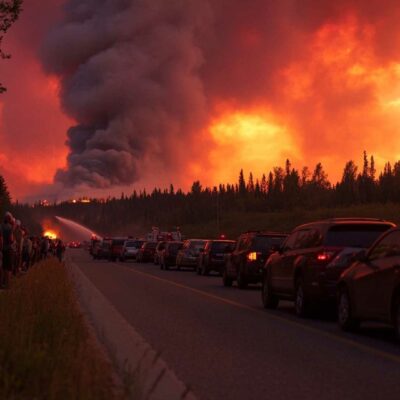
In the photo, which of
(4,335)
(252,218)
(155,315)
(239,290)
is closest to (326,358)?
(4,335)

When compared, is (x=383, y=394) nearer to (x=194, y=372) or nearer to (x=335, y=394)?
(x=335, y=394)

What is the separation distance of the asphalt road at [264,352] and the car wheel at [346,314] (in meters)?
0.18

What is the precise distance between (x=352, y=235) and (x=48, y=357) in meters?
9.67

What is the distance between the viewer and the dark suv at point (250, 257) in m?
26.2

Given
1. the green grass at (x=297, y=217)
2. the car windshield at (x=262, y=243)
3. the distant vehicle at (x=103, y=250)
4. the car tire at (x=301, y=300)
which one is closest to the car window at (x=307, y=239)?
the car tire at (x=301, y=300)

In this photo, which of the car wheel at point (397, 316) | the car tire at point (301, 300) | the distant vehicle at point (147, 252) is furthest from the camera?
the distant vehicle at point (147, 252)

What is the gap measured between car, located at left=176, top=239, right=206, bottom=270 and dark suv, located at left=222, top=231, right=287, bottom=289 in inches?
591

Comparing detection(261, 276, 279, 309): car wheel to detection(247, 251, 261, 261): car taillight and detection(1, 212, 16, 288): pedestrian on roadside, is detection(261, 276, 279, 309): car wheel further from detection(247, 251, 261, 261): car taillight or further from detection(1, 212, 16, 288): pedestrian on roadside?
detection(247, 251, 261, 261): car taillight

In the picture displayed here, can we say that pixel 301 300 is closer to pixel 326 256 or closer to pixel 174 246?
pixel 326 256

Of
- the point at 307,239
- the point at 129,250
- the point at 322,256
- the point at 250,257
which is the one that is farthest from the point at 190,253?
the point at 322,256

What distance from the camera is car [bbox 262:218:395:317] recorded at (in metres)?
15.7

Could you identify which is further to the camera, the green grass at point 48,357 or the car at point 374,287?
the car at point 374,287

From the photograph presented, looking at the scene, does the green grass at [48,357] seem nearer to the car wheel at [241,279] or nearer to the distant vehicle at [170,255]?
the car wheel at [241,279]

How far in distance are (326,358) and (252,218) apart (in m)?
183
